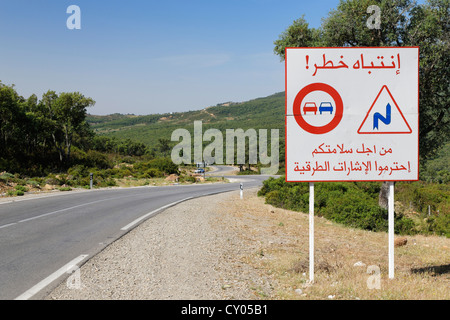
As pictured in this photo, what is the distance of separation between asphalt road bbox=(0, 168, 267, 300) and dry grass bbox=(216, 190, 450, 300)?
10.4ft

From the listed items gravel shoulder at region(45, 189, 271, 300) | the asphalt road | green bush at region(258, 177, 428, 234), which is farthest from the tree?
gravel shoulder at region(45, 189, 271, 300)

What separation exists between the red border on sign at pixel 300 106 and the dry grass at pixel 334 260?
8.28ft

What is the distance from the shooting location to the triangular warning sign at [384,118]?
5.99 m

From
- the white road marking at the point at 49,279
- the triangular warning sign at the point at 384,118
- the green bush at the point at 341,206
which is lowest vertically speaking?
the green bush at the point at 341,206

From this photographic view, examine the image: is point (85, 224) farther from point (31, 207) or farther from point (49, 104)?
point (49, 104)

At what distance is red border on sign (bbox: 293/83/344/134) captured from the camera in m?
5.99

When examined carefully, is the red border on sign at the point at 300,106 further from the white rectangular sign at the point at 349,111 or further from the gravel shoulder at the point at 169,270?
the gravel shoulder at the point at 169,270

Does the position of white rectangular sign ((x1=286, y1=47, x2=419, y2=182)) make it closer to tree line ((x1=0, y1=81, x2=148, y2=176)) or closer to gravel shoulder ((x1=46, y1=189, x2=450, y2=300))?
gravel shoulder ((x1=46, y1=189, x2=450, y2=300))

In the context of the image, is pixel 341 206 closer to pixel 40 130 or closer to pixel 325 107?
pixel 325 107

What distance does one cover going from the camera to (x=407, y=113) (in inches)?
237

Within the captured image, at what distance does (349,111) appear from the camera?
19.7 ft

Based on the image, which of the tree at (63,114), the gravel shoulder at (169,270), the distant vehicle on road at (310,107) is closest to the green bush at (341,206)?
the gravel shoulder at (169,270)

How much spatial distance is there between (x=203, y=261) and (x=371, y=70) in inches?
181
